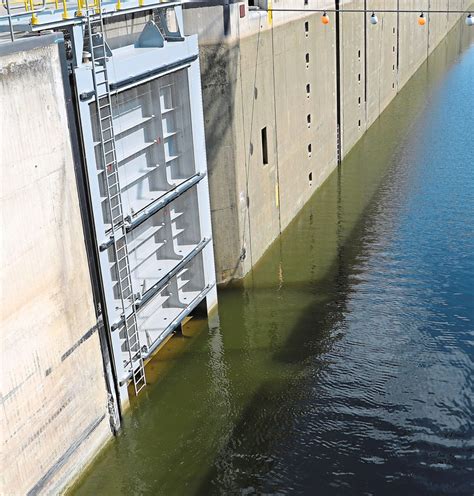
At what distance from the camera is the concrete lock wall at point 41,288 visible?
8.42 metres

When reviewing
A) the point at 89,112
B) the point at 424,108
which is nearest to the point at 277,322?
the point at 89,112

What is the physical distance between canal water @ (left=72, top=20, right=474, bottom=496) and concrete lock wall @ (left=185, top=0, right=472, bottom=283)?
1008 mm

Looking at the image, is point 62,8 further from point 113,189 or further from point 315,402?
point 315,402

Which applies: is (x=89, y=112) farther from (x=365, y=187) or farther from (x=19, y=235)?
(x=365, y=187)

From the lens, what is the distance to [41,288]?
907 centimetres

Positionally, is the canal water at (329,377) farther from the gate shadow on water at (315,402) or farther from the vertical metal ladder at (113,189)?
the vertical metal ladder at (113,189)

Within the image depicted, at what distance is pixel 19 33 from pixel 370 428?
7.36 metres

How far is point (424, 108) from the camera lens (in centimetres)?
3247

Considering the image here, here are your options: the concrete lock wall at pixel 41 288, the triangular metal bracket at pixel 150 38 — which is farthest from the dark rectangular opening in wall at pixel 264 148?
the concrete lock wall at pixel 41 288

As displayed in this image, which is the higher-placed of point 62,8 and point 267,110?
point 62,8

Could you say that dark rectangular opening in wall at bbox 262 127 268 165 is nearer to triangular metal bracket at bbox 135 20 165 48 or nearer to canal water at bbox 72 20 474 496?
canal water at bbox 72 20 474 496

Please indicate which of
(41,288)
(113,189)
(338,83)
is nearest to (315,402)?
(113,189)

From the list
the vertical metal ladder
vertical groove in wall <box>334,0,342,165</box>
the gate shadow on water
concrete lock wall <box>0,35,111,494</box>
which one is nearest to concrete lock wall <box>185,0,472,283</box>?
vertical groove in wall <box>334,0,342,165</box>

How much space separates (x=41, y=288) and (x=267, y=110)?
9.23 m
